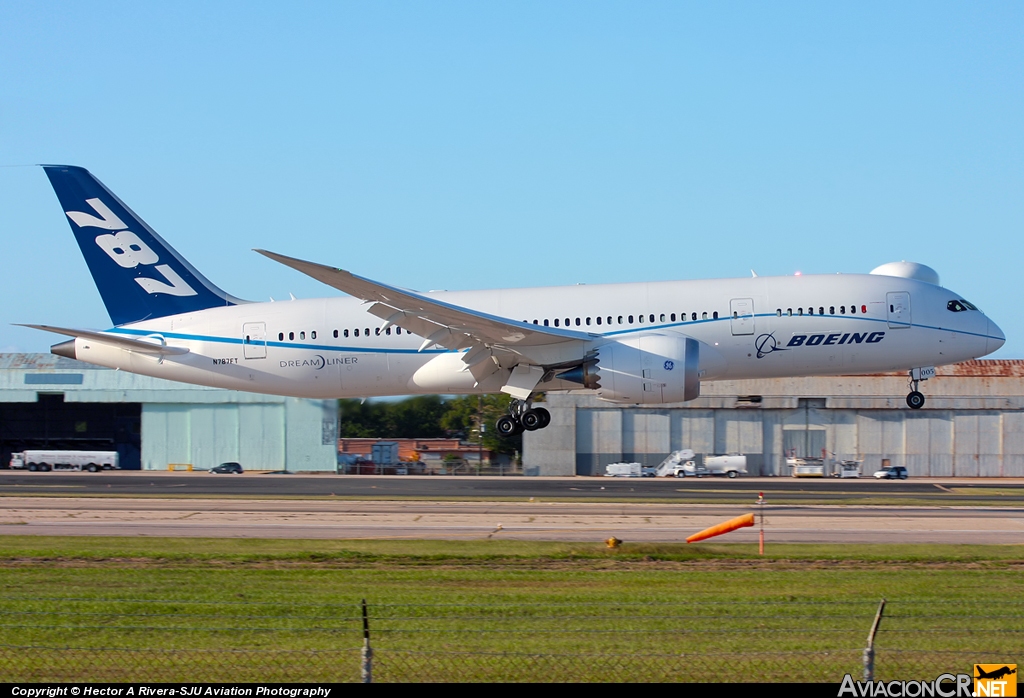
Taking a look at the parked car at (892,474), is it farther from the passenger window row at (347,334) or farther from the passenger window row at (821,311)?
the passenger window row at (347,334)

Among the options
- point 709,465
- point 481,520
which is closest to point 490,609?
point 481,520

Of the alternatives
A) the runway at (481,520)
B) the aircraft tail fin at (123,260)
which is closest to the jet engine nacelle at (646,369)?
the runway at (481,520)

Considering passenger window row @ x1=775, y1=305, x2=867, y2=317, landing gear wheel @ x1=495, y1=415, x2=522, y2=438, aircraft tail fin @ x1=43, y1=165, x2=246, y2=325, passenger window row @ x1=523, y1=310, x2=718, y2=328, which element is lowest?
landing gear wheel @ x1=495, y1=415, x2=522, y2=438

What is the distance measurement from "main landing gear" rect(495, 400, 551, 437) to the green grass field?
23.3 feet

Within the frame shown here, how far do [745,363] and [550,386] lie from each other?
6069mm

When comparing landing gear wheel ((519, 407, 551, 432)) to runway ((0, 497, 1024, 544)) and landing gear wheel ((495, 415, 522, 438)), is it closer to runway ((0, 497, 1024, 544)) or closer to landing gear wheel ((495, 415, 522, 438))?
landing gear wheel ((495, 415, 522, 438))

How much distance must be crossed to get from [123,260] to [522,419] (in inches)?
574

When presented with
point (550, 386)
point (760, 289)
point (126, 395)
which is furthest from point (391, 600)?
point (126, 395)

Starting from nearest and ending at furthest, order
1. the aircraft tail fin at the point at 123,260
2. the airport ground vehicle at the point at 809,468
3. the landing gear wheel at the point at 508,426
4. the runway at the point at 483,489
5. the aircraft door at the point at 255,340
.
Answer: the landing gear wheel at the point at 508,426 < the aircraft door at the point at 255,340 < the aircraft tail fin at the point at 123,260 < the runway at the point at 483,489 < the airport ground vehicle at the point at 809,468

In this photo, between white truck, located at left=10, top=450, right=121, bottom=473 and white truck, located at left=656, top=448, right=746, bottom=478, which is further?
white truck, located at left=10, top=450, right=121, bottom=473

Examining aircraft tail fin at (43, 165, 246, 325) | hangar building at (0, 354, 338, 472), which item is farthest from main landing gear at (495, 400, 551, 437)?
hangar building at (0, 354, 338, 472)

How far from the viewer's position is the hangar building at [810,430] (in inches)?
2736

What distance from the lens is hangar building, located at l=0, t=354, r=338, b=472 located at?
64.4 meters

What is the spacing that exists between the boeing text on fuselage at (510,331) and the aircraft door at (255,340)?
0.05 metres
